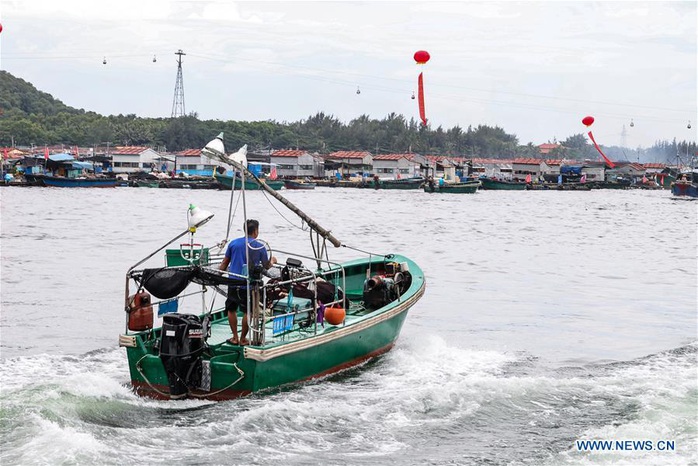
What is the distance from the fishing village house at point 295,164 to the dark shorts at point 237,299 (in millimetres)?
79772

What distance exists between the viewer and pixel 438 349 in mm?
13359

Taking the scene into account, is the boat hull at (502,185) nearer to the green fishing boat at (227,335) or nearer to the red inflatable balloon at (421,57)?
the red inflatable balloon at (421,57)

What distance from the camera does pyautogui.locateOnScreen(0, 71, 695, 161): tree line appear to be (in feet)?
358

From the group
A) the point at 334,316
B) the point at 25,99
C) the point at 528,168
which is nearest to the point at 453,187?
the point at 528,168

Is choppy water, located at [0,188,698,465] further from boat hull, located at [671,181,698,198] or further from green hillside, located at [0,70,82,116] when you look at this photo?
green hillside, located at [0,70,82,116]

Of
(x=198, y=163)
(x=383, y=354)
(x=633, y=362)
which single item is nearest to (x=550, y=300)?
(x=633, y=362)

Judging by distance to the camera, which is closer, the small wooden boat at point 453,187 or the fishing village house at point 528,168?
the small wooden boat at point 453,187

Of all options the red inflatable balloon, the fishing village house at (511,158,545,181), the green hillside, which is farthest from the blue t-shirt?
the green hillside

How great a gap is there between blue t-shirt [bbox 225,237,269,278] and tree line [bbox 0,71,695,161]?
88312mm

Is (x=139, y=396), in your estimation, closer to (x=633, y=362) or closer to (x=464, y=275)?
(x=633, y=362)

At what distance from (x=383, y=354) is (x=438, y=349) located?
1.07 metres

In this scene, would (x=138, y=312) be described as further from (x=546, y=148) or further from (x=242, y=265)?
(x=546, y=148)

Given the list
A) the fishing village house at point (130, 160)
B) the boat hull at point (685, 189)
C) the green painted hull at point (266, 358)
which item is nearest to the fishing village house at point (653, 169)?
the boat hull at point (685, 189)

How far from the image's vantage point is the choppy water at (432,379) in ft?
28.6
